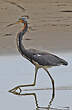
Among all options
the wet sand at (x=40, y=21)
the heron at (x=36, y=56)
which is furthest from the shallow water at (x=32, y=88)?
the wet sand at (x=40, y=21)

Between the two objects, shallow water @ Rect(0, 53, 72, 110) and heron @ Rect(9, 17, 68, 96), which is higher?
heron @ Rect(9, 17, 68, 96)

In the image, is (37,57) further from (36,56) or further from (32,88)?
(32,88)

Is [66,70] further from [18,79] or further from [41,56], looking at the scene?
[41,56]

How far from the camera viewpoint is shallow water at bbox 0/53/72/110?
172 centimetres

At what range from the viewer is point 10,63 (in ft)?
8.13

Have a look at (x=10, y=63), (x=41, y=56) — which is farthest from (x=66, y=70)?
(x=41, y=56)

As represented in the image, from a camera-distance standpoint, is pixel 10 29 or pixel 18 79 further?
pixel 10 29

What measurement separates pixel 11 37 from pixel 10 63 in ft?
2.52

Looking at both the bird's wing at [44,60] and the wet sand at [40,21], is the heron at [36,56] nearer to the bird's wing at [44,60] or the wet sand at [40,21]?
the bird's wing at [44,60]

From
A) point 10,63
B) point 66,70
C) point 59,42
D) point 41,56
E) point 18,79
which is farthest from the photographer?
point 59,42

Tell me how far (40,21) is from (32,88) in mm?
1412

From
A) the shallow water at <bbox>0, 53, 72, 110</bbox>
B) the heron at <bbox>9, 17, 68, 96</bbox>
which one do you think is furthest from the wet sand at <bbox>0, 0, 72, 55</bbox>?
the heron at <bbox>9, 17, 68, 96</bbox>

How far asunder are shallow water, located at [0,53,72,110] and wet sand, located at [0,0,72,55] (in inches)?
28.6

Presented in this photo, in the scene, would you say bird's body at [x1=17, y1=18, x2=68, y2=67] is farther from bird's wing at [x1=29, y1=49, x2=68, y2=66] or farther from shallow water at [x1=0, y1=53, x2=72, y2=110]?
shallow water at [x1=0, y1=53, x2=72, y2=110]
